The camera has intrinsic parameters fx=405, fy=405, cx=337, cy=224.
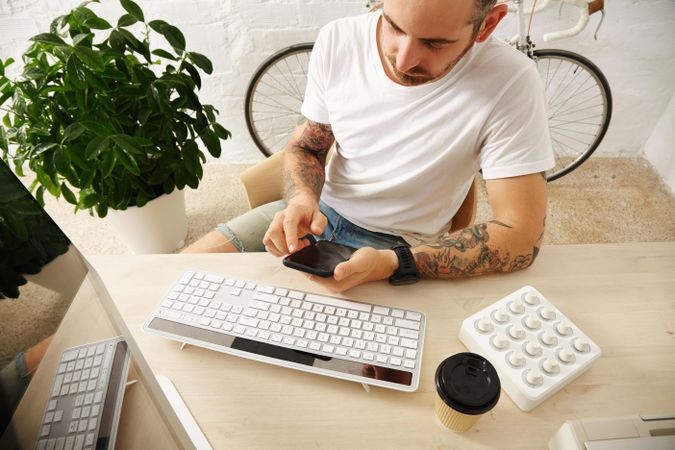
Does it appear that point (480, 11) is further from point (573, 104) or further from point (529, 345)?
point (573, 104)

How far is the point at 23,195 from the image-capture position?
1.30ft

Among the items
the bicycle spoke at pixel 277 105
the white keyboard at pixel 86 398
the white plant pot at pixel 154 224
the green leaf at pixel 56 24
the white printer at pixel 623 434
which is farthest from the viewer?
the bicycle spoke at pixel 277 105

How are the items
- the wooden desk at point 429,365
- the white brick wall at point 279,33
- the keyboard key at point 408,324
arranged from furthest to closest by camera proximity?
the white brick wall at point 279,33, the keyboard key at point 408,324, the wooden desk at point 429,365

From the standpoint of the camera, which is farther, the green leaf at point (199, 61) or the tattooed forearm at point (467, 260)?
the green leaf at point (199, 61)

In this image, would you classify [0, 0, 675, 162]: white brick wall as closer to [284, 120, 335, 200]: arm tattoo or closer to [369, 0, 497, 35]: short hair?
[284, 120, 335, 200]: arm tattoo

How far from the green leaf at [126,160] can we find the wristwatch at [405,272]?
37.2 inches

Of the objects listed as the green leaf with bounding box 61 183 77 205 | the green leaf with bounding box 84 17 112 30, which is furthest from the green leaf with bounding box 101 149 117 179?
the green leaf with bounding box 84 17 112 30

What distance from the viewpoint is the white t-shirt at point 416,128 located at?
35.1 inches

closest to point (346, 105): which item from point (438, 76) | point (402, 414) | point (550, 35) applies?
point (438, 76)

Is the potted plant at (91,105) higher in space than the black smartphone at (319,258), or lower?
higher

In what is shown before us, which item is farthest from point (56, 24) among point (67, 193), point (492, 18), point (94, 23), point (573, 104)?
point (573, 104)

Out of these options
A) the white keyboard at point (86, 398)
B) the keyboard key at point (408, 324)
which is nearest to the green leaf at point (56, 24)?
the white keyboard at point (86, 398)

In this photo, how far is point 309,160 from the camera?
3.95 feet

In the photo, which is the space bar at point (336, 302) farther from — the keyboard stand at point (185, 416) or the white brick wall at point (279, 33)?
the white brick wall at point (279, 33)
